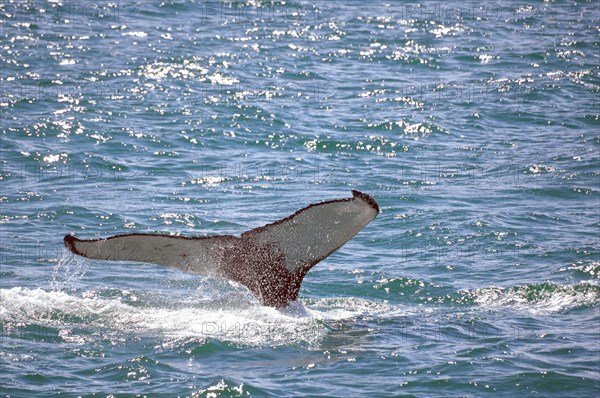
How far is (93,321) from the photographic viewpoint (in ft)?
35.2

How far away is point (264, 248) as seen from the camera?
9.76m

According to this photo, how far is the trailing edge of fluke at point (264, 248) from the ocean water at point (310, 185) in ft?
1.55

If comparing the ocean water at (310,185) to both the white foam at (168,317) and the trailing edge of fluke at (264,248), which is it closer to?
the white foam at (168,317)

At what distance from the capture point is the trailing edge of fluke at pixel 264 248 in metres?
9.20

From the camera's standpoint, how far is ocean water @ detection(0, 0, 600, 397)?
32.2 feet

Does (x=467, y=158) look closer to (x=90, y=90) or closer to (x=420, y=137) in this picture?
(x=420, y=137)

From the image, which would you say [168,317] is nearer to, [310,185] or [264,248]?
[264,248]

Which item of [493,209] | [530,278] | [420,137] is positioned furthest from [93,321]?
[420,137]

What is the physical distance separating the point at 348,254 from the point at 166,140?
612 centimetres

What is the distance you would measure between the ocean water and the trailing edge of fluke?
474 mm

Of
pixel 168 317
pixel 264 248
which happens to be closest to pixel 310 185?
pixel 168 317

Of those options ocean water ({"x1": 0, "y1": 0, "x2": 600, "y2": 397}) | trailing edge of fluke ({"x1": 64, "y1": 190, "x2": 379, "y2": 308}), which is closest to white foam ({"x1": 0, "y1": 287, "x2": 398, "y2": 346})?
ocean water ({"x1": 0, "y1": 0, "x2": 600, "y2": 397})

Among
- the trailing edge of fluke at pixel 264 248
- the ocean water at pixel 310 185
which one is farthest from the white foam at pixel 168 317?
the trailing edge of fluke at pixel 264 248

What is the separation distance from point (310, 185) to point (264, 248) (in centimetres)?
703
